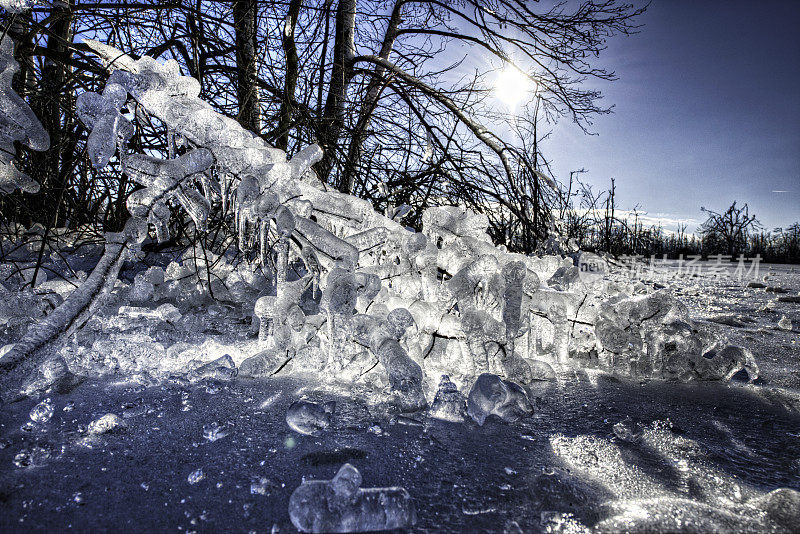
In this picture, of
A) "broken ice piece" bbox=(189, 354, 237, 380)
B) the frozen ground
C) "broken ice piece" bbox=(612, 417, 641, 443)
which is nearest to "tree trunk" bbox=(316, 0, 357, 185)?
"broken ice piece" bbox=(189, 354, 237, 380)

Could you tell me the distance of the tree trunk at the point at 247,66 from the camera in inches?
96.6

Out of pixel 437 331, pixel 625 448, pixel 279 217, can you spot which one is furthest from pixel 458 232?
pixel 625 448

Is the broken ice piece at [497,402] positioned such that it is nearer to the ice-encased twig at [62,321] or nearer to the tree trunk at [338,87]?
the ice-encased twig at [62,321]

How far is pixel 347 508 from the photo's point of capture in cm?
53

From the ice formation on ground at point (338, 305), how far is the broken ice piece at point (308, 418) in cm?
18

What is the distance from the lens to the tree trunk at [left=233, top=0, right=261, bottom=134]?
96.6 inches

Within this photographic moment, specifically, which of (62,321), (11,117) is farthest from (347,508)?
(11,117)

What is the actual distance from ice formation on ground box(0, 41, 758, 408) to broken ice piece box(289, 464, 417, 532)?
1.11 ft

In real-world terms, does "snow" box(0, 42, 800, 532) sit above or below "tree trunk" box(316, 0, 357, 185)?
below

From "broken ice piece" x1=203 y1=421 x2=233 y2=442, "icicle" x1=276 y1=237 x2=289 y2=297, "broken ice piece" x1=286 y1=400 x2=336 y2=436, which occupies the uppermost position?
"icicle" x1=276 y1=237 x2=289 y2=297

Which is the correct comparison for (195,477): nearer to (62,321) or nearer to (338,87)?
(62,321)

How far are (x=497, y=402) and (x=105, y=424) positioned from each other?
723 millimetres

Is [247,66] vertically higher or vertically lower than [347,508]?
higher

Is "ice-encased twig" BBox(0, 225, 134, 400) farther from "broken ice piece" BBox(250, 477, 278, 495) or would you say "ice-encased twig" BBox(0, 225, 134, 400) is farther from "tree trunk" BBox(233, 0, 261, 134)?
"tree trunk" BBox(233, 0, 261, 134)
